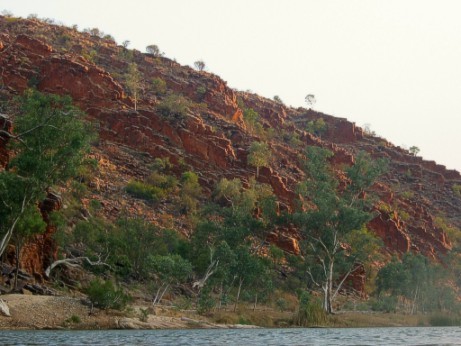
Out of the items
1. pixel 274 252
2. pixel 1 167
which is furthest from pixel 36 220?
pixel 274 252

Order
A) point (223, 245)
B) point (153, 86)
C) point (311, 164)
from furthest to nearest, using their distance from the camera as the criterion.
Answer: point (153, 86) → point (311, 164) → point (223, 245)

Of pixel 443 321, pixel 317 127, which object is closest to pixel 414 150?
pixel 317 127

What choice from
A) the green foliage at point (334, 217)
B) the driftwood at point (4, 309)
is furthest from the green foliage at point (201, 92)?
the driftwood at point (4, 309)

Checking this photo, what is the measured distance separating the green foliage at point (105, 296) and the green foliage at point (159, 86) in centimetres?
7807

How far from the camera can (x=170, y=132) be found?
94.2 metres

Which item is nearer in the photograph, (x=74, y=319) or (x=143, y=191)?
(x=74, y=319)

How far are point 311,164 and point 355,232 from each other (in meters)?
9.77

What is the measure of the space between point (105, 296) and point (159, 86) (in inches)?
3219

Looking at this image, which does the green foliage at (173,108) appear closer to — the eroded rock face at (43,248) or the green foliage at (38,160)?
the eroded rock face at (43,248)

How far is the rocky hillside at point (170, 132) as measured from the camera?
→ 87250 mm

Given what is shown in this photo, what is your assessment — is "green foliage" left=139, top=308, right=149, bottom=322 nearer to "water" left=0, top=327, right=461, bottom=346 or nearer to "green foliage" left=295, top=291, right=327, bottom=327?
"water" left=0, top=327, right=461, bottom=346

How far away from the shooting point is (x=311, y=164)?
61.0 metres

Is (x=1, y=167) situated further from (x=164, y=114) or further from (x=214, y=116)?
(x=214, y=116)

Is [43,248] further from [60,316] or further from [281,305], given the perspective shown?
[281,305]
